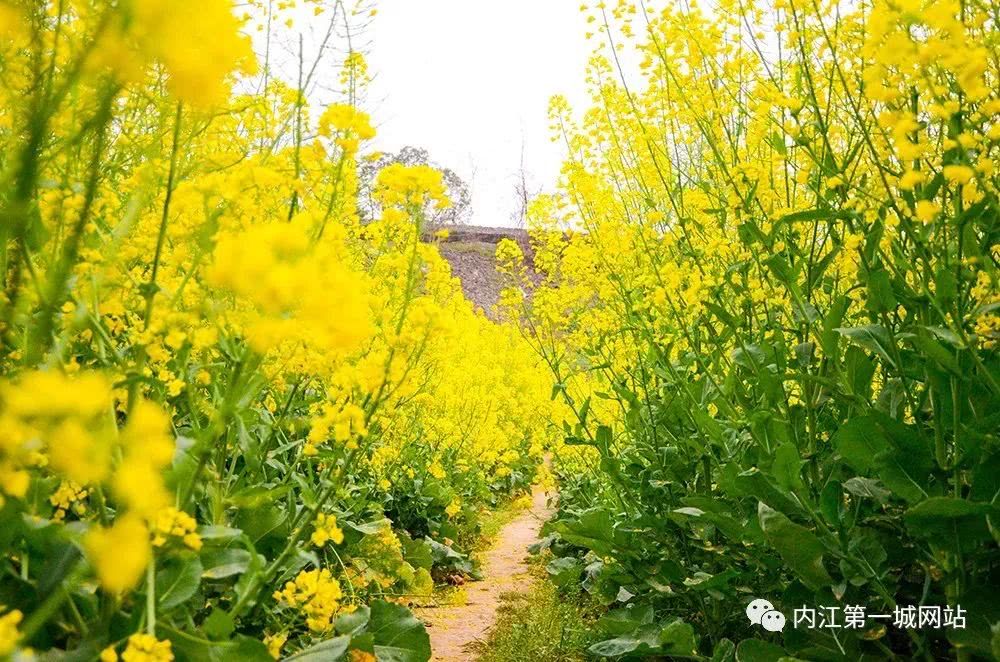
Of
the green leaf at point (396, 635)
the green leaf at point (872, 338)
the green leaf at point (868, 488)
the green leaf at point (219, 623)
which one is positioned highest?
the green leaf at point (872, 338)

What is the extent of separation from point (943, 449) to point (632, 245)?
5.91ft

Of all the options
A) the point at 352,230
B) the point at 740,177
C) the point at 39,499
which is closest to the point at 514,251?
the point at 352,230

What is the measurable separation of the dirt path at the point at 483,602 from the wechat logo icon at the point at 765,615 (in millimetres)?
1665

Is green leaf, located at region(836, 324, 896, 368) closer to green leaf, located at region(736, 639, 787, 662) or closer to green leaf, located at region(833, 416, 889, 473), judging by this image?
green leaf, located at region(833, 416, 889, 473)

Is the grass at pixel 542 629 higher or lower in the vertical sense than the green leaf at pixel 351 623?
lower

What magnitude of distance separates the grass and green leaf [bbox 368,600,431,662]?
4.31ft

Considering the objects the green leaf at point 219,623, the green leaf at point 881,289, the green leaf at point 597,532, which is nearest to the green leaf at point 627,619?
the green leaf at point 597,532

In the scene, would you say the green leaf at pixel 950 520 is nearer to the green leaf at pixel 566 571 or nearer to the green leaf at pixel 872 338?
the green leaf at pixel 872 338

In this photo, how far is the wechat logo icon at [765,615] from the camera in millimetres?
2737

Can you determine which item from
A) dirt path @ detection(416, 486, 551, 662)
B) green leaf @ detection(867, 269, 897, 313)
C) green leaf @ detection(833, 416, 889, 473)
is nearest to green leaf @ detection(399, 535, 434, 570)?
dirt path @ detection(416, 486, 551, 662)

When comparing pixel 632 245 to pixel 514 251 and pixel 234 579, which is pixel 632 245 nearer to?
pixel 514 251

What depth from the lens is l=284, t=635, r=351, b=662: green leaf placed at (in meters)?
2.07

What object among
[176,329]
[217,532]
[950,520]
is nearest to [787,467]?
[950,520]

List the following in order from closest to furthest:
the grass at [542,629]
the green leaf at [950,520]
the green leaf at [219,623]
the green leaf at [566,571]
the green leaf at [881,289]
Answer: the green leaf at [219,623] → the green leaf at [950,520] → the green leaf at [881,289] → the grass at [542,629] → the green leaf at [566,571]
